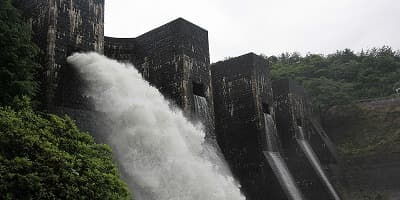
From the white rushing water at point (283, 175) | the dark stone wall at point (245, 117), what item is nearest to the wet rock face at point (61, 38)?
the dark stone wall at point (245, 117)

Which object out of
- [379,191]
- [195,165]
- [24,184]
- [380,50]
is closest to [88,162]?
[24,184]

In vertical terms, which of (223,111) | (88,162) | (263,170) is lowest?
(263,170)

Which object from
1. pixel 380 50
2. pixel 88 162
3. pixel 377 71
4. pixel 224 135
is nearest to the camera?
pixel 88 162

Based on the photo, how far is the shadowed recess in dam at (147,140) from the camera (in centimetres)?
1090

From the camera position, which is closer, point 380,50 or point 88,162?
point 88,162

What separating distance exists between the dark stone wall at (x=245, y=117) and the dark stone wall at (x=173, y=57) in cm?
256

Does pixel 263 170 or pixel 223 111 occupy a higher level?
pixel 223 111

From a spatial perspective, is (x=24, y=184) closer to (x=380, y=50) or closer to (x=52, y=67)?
(x=52, y=67)

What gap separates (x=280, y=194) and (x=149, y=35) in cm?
777

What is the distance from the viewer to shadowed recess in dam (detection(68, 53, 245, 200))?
10898 millimetres

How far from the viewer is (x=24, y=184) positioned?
6262mm

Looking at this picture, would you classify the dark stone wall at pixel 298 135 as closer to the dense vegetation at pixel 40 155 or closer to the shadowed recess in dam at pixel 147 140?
the shadowed recess in dam at pixel 147 140

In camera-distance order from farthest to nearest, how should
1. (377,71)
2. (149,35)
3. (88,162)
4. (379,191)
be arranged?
(377,71) → (379,191) → (149,35) → (88,162)

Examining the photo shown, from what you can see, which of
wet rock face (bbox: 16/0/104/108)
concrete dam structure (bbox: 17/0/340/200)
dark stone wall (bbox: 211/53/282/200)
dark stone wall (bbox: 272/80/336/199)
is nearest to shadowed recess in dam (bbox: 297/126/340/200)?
concrete dam structure (bbox: 17/0/340/200)
